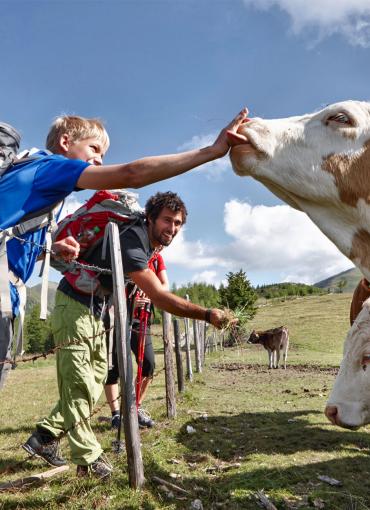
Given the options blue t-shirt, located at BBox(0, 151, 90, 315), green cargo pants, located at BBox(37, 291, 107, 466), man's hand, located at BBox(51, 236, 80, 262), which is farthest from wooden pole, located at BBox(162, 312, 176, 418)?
blue t-shirt, located at BBox(0, 151, 90, 315)

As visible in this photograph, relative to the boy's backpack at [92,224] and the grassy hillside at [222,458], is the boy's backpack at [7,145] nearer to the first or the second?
the boy's backpack at [92,224]

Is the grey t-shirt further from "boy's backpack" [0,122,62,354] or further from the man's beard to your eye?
"boy's backpack" [0,122,62,354]

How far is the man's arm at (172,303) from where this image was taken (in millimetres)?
3197

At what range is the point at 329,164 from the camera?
213 cm

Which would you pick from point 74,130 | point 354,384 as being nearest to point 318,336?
point 354,384

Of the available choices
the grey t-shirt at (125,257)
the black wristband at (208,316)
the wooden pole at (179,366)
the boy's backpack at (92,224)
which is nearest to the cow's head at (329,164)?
the black wristband at (208,316)

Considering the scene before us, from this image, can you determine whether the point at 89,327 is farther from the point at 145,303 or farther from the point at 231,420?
the point at 231,420

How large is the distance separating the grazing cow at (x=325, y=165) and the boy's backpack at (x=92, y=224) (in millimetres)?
2018

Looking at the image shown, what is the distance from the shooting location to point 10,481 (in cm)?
393

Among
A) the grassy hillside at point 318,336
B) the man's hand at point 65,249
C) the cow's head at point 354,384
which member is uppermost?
the man's hand at point 65,249

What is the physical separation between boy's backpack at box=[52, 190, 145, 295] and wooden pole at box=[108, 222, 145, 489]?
22cm

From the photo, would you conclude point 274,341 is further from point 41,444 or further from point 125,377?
point 125,377

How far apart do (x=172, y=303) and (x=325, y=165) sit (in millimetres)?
1688

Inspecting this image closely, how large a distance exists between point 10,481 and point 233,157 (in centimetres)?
367
